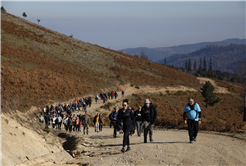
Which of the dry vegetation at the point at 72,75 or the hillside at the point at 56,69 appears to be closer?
the dry vegetation at the point at 72,75

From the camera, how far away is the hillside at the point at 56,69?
32.6 meters

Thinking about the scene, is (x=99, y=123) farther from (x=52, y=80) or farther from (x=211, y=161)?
(x=52, y=80)

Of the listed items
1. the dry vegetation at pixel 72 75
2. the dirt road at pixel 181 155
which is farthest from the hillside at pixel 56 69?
the dirt road at pixel 181 155

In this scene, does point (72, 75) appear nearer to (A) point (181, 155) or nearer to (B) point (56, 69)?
(B) point (56, 69)

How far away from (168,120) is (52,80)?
25.8m

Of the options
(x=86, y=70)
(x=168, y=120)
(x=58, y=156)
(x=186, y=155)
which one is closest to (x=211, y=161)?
(x=186, y=155)

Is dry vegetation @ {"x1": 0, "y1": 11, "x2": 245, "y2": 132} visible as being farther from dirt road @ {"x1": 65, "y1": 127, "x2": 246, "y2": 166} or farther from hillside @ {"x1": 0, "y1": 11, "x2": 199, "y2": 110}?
dirt road @ {"x1": 65, "y1": 127, "x2": 246, "y2": 166}

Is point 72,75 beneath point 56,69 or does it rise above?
beneath

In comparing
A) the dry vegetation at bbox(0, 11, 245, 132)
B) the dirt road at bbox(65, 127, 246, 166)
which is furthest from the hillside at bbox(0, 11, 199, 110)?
the dirt road at bbox(65, 127, 246, 166)

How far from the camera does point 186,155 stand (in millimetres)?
7055

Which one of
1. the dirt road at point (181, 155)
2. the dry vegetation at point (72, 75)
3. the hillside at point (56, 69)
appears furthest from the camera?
the hillside at point (56, 69)

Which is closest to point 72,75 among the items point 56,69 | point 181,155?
point 56,69

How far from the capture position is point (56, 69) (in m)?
45.4

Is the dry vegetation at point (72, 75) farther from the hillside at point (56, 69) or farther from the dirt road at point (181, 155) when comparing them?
the dirt road at point (181, 155)
